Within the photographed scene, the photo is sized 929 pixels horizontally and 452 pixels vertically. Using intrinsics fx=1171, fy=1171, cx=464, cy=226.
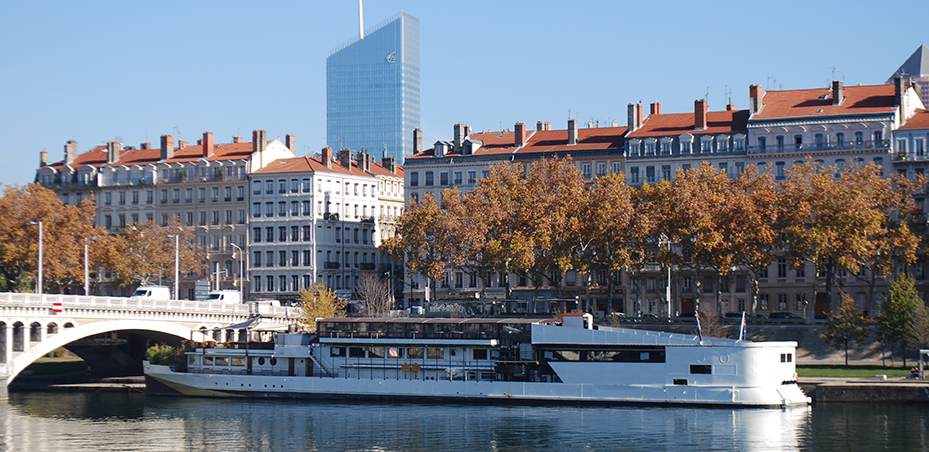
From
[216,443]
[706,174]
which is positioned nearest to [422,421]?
Answer: [216,443]

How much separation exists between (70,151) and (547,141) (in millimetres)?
53192

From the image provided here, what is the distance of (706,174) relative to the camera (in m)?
87.7

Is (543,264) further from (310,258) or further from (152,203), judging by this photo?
(152,203)

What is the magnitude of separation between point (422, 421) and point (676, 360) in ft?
48.1

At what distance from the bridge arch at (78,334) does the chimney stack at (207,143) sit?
43157 millimetres

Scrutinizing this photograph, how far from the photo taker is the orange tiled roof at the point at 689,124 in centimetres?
10238

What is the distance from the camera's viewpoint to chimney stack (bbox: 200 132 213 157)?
12056cm

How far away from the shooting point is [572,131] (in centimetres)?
10850

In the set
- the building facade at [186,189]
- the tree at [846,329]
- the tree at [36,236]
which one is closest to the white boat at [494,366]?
the tree at [846,329]

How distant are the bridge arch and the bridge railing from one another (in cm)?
99

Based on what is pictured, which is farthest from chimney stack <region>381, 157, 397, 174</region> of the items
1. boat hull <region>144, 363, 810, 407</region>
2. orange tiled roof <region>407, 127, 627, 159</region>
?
boat hull <region>144, 363, 810, 407</region>

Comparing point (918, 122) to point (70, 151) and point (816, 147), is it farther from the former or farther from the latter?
point (70, 151)

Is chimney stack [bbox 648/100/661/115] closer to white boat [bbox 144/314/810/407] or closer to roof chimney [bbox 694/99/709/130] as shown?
roof chimney [bbox 694/99/709/130]

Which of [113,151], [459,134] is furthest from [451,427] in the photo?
[113,151]
